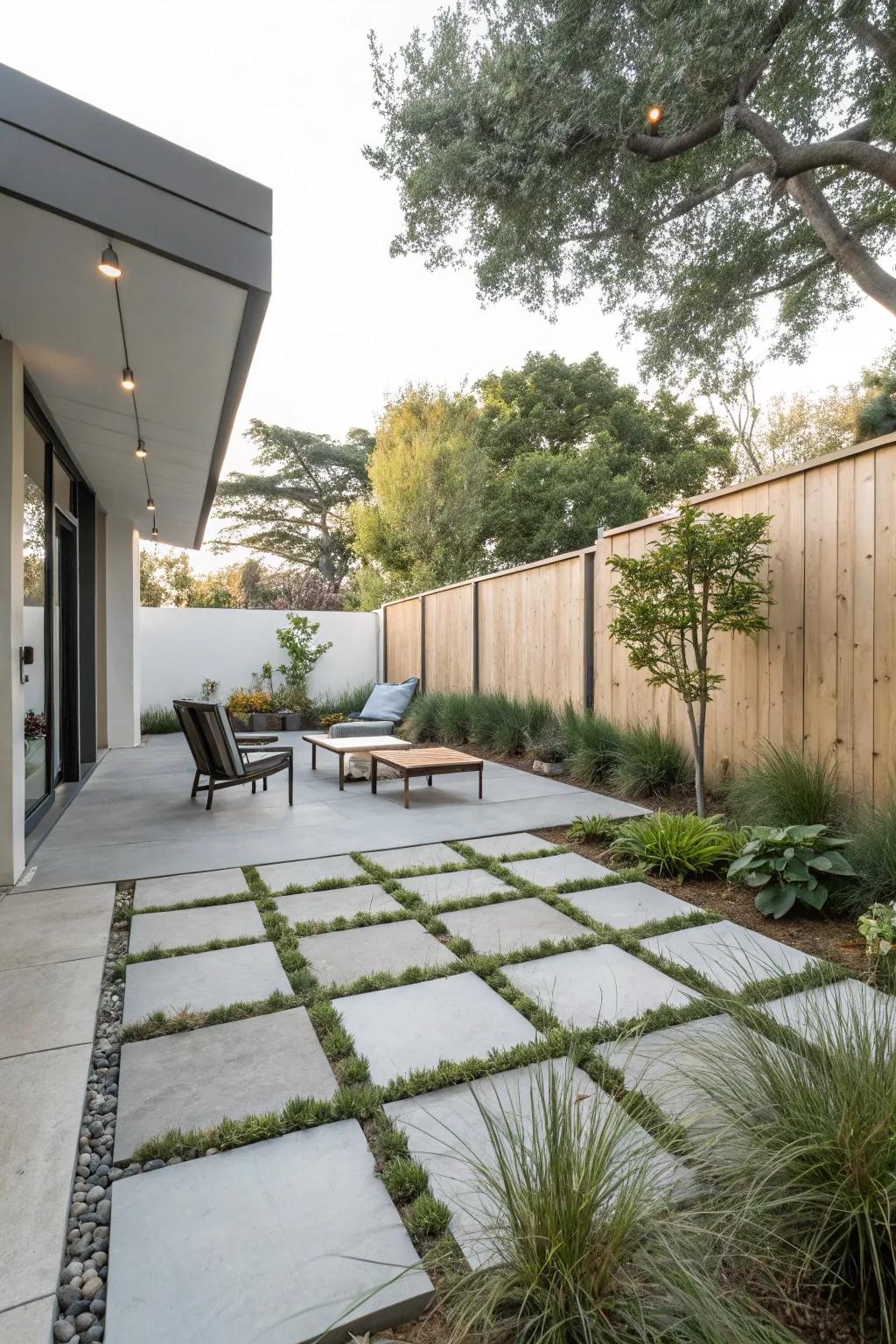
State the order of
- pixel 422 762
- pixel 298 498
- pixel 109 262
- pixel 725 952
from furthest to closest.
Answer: pixel 298 498 < pixel 422 762 < pixel 109 262 < pixel 725 952

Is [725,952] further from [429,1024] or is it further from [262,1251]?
[262,1251]

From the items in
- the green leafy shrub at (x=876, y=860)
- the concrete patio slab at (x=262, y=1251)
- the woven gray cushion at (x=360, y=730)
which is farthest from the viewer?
the woven gray cushion at (x=360, y=730)

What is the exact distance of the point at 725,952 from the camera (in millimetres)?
2596

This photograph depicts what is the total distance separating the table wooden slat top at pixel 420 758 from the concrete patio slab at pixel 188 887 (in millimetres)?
1882

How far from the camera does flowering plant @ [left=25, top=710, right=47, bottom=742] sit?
173 inches

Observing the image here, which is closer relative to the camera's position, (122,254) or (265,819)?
(122,254)

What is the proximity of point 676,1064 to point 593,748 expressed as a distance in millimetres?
4175

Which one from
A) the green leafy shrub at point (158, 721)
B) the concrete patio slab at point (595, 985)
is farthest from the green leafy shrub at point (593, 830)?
the green leafy shrub at point (158, 721)

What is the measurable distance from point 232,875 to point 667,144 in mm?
8793

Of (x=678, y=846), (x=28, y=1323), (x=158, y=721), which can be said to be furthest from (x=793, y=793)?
(x=158, y=721)

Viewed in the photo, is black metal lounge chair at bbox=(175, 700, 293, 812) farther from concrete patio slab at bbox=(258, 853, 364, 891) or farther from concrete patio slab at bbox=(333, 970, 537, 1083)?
concrete patio slab at bbox=(333, 970, 537, 1083)

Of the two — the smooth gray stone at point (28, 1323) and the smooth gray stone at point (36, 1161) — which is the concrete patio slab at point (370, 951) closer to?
the smooth gray stone at point (36, 1161)

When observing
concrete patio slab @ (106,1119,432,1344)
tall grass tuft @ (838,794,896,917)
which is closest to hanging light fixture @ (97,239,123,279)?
concrete patio slab @ (106,1119,432,1344)

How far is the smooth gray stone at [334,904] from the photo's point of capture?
2975 millimetres
